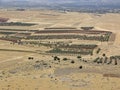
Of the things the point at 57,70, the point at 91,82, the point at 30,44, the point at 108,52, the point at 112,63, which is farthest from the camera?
the point at 30,44

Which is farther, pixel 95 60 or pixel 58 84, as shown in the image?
pixel 95 60

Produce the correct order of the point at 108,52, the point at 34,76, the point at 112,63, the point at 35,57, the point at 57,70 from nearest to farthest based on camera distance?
the point at 34,76, the point at 57,70, the point at 112,63, the point at 35,57, the point at 108,52

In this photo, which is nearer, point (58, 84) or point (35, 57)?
point (58, 84)

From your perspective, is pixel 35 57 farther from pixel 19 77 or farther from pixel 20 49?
pixel 19 77

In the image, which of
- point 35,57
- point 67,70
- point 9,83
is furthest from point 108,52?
point 9,83

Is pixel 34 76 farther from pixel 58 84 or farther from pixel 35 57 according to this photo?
pixel 35 57

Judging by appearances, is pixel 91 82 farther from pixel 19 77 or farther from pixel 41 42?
pixel 41 42

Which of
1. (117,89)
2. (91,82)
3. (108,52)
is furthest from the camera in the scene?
(108,52)

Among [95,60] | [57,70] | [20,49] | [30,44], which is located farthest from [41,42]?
[57,70]

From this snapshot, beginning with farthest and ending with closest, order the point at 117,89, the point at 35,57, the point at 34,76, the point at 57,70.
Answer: the point at 35,57, the point at 57,70, the point at 34,76, the point at 117,89
